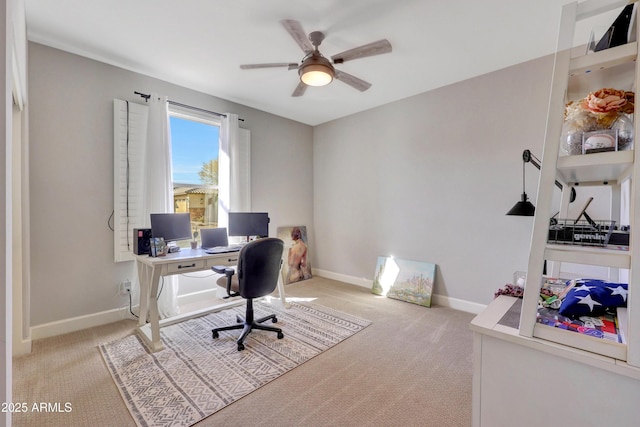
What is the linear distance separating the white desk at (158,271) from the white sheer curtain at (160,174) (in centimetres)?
31

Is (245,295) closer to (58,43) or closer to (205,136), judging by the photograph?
(205,136)

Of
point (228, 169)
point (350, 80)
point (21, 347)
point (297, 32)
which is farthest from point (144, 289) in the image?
point (350, 80)

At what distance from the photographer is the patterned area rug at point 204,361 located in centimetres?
172

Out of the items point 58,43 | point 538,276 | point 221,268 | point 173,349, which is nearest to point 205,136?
point 58,43

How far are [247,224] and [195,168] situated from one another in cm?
103

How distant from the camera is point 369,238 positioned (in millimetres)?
4168

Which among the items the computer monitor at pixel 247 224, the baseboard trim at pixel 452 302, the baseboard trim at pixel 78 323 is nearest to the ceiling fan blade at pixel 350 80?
the computer monitor at pixel 247 224

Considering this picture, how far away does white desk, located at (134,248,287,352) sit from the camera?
2379 mm

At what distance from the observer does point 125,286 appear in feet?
9.68

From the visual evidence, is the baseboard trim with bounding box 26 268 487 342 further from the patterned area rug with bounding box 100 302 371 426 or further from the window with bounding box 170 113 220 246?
the window with bounding box 170 113 220 246

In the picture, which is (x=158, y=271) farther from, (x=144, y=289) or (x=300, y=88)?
(x=300, y=88)

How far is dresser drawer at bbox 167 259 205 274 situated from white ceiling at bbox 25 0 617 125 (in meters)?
2.06

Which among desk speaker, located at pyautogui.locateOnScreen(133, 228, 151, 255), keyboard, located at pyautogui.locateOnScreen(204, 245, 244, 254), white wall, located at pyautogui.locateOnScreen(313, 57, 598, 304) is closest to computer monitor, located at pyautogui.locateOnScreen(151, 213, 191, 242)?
desk speaker, located at pyautogui.locateOnScreen(133, 228, 151, 255)

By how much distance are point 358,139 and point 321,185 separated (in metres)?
1.07
